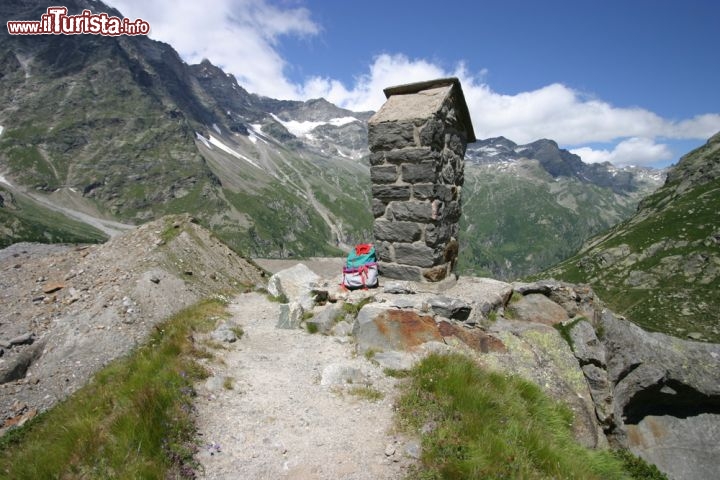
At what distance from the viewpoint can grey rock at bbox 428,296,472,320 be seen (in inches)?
313

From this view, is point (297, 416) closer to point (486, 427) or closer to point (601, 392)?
point (486, 427)

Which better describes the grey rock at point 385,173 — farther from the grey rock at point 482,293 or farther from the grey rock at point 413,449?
the grey rock at point 413,449

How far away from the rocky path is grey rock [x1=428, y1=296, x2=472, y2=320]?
1844 millimetres

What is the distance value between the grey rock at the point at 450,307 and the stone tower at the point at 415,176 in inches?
49.1

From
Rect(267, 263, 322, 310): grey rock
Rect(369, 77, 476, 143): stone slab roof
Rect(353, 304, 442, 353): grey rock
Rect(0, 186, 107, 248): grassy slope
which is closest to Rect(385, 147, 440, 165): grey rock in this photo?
Rect(369, 77, 476, 143): stone slab roof

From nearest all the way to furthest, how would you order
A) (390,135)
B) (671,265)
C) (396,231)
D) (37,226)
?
(390,135), (396,231), (671,265), (37,226)

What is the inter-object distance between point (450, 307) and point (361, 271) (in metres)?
2.50

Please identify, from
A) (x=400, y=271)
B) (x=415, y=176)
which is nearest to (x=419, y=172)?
(x=415, y=176)

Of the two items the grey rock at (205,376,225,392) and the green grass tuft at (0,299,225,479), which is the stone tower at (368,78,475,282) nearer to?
the grey rock at (205,376,225,392)

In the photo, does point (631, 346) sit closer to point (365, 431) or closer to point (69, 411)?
point (365, 431)

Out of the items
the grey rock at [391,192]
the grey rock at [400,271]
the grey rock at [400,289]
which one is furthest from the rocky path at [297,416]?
the grey rock at [391,192]

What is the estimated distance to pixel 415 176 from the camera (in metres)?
8.96

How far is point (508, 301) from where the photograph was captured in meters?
9.90

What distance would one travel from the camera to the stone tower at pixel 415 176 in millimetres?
8883
